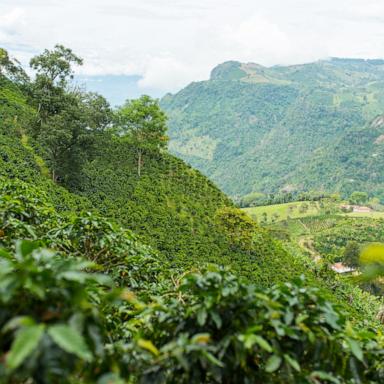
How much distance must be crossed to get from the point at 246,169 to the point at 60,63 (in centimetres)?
15166

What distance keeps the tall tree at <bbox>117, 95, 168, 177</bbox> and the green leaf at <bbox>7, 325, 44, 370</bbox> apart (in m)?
24.6

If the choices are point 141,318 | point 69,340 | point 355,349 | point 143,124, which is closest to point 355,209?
point 143,124

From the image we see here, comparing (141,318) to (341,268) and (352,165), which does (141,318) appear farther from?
(352,165)

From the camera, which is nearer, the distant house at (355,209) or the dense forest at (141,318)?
the dense forest at (141,318)

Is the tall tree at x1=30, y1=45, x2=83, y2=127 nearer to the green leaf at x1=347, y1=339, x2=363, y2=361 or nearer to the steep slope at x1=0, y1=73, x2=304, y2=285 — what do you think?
the steep slope at x1=0, y1=73, x2=304, y2=285

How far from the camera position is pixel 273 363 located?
1.94 m

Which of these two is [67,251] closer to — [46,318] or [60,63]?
[46,318]

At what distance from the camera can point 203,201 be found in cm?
2550

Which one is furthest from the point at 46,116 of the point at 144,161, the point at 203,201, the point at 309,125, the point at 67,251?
the point at 309,125

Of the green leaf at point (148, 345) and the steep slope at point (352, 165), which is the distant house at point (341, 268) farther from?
the steep slope at point (352, 165)

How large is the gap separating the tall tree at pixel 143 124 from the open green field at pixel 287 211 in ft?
177

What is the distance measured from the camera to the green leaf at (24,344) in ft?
4.34

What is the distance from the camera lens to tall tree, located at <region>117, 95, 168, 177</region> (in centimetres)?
2572

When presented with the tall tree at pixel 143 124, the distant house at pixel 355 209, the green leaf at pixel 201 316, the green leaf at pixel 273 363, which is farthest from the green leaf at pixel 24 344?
the distant house at pixel 355 209
